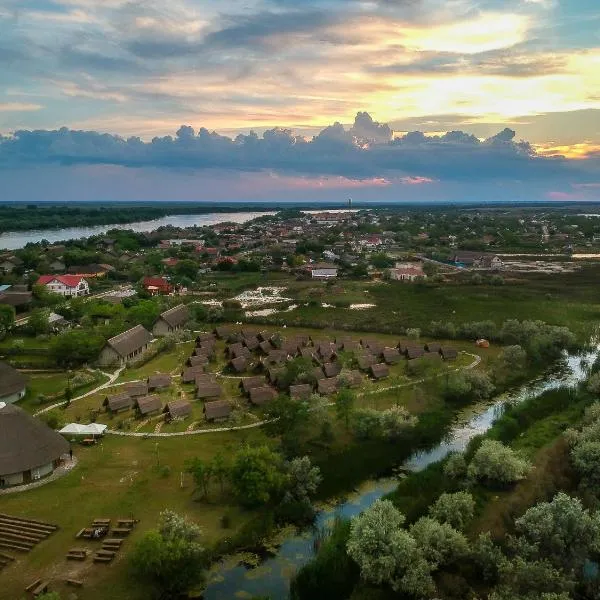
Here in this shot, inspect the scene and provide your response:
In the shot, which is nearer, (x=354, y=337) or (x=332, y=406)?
(x=332, y=406)

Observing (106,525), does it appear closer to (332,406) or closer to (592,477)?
(332,406)

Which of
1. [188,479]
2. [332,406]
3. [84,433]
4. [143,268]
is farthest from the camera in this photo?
[143,268]

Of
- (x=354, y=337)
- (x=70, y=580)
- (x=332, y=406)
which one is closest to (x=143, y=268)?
(x=354, y=337)

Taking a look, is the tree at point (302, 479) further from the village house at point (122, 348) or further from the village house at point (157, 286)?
the village house at point (157, 286)

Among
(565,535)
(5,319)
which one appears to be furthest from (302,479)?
(5,319)

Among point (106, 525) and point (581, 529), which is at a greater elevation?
point (581, 529)

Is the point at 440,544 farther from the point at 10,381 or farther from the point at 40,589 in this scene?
the point at 10,381
